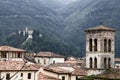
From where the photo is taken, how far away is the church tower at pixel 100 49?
47375 millimetres

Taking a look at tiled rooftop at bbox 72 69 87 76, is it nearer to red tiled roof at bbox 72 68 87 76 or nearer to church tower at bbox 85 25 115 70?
red tiled roof at bbox 72 68 87 76

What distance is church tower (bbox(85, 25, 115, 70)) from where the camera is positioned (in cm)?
4738

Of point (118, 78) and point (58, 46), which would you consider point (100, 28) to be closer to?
point (118, 78)

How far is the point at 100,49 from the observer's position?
4734cm

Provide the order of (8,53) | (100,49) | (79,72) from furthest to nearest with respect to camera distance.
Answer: (8,53) → (79,72) → (100,49)

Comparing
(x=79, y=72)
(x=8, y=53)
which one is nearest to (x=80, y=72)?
(x=79, y=72)

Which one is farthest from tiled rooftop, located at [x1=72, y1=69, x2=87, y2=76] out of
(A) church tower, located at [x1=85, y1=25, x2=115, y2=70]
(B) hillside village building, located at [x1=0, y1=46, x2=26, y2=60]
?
(B) hillside village building, located at [x1=0, y1=46, x2=26, y2=60]

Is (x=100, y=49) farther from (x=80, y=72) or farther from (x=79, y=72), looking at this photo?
(x=80, y=72)

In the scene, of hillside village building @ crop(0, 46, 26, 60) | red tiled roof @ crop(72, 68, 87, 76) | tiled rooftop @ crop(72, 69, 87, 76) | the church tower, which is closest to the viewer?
the church tower

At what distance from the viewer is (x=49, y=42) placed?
548 ft

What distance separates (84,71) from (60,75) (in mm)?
6608

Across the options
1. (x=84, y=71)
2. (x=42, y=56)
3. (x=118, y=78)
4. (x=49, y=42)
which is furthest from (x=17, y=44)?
(x=118, y=78)

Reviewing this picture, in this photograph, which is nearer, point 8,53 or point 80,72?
point 80,72

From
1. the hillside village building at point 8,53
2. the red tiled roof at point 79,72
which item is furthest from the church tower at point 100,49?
the hillside village building at point 8,53
